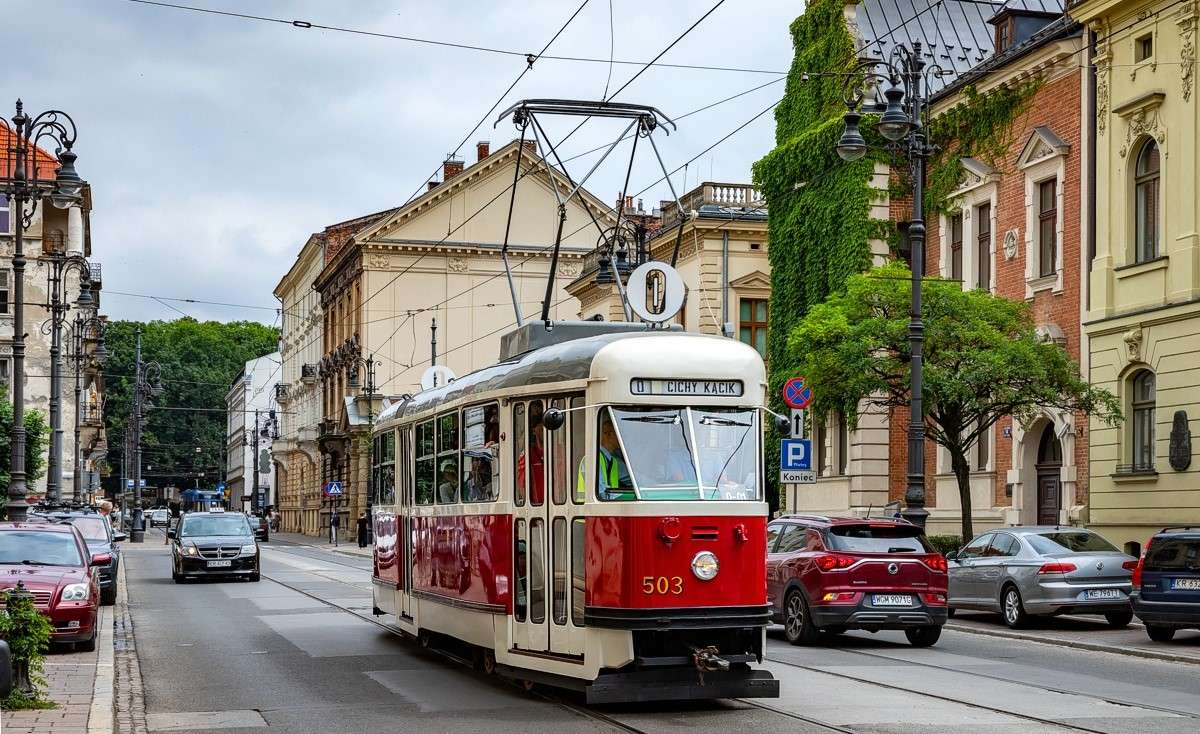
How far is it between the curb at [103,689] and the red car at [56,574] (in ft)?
1.43

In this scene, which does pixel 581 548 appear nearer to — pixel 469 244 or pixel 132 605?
pixel 132 605

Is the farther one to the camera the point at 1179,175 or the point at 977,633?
the point at 1179,175

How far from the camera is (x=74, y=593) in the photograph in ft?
57.6

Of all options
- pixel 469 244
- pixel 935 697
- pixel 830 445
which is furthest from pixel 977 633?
pixel 469 244

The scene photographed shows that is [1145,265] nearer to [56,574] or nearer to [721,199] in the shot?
[56,574]

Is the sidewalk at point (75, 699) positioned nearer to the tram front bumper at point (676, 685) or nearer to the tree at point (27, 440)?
the tram front bumper at point (676, 685)

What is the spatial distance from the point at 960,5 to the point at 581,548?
104 feet

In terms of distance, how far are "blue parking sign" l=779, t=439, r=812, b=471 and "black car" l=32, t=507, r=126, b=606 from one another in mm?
11116

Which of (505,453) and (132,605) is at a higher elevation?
(505,453)

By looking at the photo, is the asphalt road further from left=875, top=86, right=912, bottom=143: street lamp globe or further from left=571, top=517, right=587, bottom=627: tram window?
left=875, top=86, right=912, bottom=143: street lamp globe

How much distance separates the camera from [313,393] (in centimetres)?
9344

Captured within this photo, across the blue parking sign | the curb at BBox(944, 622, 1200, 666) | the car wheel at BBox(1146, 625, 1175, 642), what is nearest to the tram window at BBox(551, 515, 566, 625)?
the curb at BBox(944, 622, 1200, 666)

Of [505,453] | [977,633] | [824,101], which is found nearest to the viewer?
[505,453]

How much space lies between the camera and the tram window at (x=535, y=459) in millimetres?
13406
